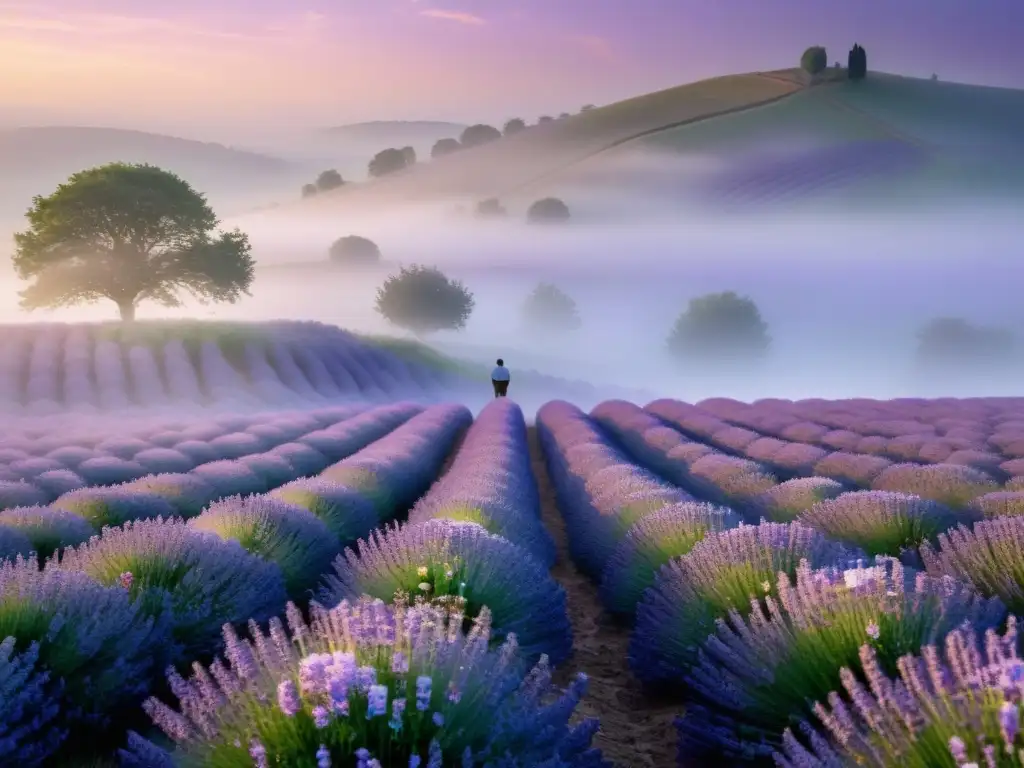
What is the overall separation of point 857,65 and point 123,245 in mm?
60662

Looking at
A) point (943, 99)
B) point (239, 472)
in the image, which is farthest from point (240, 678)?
point (943, 99)

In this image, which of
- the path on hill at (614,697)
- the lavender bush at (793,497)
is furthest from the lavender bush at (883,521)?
the path on hill at (614,697)

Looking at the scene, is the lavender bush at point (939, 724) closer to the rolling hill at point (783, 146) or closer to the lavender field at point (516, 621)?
the lavender field at point (516, 621)

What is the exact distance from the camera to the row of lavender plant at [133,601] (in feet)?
11.7

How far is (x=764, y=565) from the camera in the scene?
14.4ft

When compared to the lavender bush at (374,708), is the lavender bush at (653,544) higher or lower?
lower

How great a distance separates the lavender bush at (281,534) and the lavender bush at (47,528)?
100 cm

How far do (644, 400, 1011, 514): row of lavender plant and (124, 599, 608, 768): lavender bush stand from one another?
14.8 ft

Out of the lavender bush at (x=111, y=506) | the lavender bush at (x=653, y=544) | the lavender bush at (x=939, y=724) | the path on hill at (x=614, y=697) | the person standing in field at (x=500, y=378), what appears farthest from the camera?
the person standing in field at (x=500, y=378)

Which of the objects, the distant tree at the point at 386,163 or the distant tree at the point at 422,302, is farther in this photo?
the distant tree at the point at 386,163

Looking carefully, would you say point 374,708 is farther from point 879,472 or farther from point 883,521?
point 879,472

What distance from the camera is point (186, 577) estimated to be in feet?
15.3

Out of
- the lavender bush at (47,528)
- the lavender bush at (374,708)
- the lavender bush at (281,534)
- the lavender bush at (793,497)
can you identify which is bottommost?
the lavender bush at (47,528)

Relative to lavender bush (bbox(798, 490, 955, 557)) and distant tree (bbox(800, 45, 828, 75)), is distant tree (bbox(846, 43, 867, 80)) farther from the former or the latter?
lavender bush (bbox(798, 490, 955, 557))
